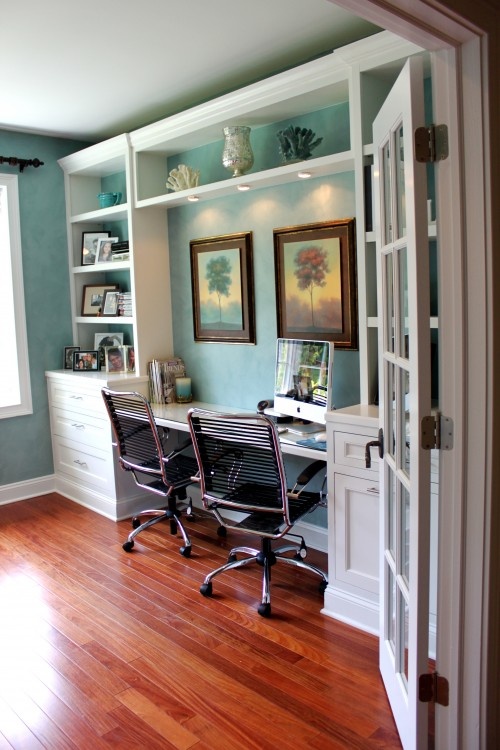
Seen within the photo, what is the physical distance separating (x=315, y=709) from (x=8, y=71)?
11.0 feet

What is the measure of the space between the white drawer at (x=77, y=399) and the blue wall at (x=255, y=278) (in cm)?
64

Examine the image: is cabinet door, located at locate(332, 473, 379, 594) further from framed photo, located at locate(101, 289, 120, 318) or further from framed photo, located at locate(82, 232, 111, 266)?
framed photo, located at locate(82, 232, 111, 266)

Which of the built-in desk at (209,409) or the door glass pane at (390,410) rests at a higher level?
the door glass pane at (390,410)

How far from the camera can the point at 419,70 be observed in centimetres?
162

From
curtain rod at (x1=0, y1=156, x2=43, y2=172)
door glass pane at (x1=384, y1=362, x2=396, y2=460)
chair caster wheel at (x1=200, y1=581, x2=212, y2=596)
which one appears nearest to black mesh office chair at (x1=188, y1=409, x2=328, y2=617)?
chair caster wheel at (x1=200, y1=581, x2=212, y2=596)

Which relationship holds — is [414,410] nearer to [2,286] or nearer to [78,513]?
[78,513]

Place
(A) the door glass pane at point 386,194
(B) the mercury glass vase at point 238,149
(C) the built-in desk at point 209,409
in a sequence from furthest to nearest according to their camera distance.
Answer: (B) the mercury glass vase at point 238,149
(C) the built-in desk at point 209,409
(A) the door glass pane at point 386,194

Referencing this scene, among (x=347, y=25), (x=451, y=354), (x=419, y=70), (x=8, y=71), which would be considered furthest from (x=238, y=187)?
(x=451, y=354)

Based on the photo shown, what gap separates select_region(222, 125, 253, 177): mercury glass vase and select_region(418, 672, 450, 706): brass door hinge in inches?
106

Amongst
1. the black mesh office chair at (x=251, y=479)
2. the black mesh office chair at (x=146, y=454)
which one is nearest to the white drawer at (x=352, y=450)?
the black mesh office chair at (x=251, y=479)

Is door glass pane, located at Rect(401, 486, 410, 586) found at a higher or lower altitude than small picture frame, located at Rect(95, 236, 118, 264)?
lower

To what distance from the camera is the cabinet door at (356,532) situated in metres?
2.61

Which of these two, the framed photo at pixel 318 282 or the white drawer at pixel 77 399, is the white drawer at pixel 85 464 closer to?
the white drawer at pixel 77 399

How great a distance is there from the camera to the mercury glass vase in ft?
11.3
